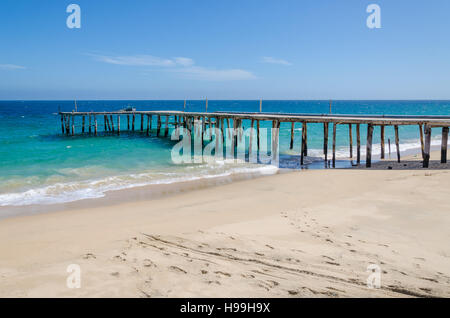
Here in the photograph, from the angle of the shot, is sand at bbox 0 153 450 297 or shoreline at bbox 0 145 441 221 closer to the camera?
sand at bbox 0 153 450 297

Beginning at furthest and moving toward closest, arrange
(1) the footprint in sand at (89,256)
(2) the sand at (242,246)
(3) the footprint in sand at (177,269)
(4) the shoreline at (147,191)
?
(4) the shoreline at (147,191) < (1) the footprint in sand at (89,256) < (3) the footprint in sand at (177,269) < (2) the sand at (242,246)

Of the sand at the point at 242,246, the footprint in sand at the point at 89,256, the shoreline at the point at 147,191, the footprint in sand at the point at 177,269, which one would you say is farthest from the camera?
the shoreline at the point at 147,191

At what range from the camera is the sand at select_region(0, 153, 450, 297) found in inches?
168

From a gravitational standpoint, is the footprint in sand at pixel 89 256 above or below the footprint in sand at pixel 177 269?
below

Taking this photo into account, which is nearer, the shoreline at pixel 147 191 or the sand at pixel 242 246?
the sand at pixel 242 246

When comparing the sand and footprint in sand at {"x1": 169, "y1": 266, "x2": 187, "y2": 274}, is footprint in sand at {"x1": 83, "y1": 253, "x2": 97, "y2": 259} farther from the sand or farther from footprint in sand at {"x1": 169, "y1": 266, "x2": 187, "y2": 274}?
footprint in sand at {"x1": 169, "y1": 266, "x2": 187, "y2": 274}

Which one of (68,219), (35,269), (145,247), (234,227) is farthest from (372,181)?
(35,269)

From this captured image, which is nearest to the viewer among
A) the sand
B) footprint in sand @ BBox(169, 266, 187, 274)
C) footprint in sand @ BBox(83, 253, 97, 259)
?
Answer: the sand

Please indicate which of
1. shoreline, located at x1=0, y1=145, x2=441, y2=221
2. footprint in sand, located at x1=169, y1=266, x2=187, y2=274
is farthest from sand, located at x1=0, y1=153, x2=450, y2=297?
shoreline, located at x1=0, y1=145, x2=441, y2=221

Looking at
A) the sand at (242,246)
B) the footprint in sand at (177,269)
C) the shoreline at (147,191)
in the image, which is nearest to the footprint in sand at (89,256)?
the sand at (242,246)

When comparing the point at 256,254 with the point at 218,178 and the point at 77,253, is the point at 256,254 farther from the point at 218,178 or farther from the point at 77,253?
the point at 218,178

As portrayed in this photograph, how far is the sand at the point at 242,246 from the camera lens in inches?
168

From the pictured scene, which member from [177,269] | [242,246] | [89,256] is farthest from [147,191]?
[177,269]

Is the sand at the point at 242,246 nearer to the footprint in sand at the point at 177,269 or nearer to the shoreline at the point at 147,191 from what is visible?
the footprint in sand at the point at 177,269
